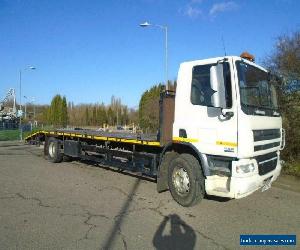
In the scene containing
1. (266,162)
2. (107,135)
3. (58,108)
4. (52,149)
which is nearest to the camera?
(266,162)

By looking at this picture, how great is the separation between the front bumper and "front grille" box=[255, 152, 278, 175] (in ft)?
0.31

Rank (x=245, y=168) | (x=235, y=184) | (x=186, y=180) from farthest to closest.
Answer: (x=186, y=180) < (x=245, y=168) < (x=235, y=184)

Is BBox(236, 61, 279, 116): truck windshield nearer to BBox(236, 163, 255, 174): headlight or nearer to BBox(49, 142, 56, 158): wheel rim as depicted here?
BBox(236, 163, 255, 174): headlight

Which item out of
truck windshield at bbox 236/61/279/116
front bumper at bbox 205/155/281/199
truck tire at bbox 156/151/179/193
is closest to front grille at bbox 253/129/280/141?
truck windshield at bbox 236/61/279/116

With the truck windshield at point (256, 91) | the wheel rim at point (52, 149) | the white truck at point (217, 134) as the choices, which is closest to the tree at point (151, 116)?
the white truck at point (217, 134)

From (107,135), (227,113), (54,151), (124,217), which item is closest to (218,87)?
(227,113)

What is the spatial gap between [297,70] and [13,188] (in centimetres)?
876

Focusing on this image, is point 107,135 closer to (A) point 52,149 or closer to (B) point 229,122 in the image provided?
(A) point 52,149

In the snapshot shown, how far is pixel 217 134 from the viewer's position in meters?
6.47

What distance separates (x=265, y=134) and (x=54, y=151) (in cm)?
843

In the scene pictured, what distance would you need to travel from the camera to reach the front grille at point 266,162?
6.59 metres

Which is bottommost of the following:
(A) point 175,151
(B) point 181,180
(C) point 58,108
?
(B) point 181,180

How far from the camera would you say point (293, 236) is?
5.48 metres

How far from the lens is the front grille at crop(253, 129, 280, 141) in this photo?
21.0 ft
